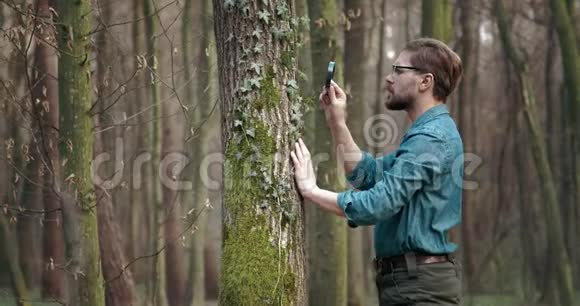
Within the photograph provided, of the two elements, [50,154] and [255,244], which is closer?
[255,244]

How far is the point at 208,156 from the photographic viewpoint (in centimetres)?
1494

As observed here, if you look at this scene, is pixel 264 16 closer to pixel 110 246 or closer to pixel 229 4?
pixel 229 4

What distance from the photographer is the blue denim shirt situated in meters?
3.80

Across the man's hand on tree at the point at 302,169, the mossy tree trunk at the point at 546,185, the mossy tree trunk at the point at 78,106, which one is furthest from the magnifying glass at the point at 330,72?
the mossy tree trunk at the point at 546,185

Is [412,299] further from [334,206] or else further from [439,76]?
[439,76]

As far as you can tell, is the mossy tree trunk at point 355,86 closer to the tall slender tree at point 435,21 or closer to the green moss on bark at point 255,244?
the tall slender tree at point 435,21

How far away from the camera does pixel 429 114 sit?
4.03 metres

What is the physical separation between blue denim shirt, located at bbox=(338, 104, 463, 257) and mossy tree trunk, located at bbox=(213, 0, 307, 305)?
1.61ft

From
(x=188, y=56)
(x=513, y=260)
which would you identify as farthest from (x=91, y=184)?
(x=513, y=260)

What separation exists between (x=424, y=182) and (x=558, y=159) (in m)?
15.3

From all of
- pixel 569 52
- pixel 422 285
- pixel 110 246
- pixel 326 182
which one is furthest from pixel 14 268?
pixel 422 285

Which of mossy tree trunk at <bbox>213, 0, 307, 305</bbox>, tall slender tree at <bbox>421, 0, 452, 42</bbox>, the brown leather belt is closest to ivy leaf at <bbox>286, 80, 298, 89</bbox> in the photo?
mossy tree trunk at <bbox>213, 0, 307, 305</bbox>

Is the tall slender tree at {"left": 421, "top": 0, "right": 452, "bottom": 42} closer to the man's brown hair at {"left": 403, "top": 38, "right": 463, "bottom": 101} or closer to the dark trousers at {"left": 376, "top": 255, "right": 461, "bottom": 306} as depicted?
the man's brown hair at {"left": 403, "top": 38, "right": 463, "bottom": 101}

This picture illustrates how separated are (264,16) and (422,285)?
5.02ft
